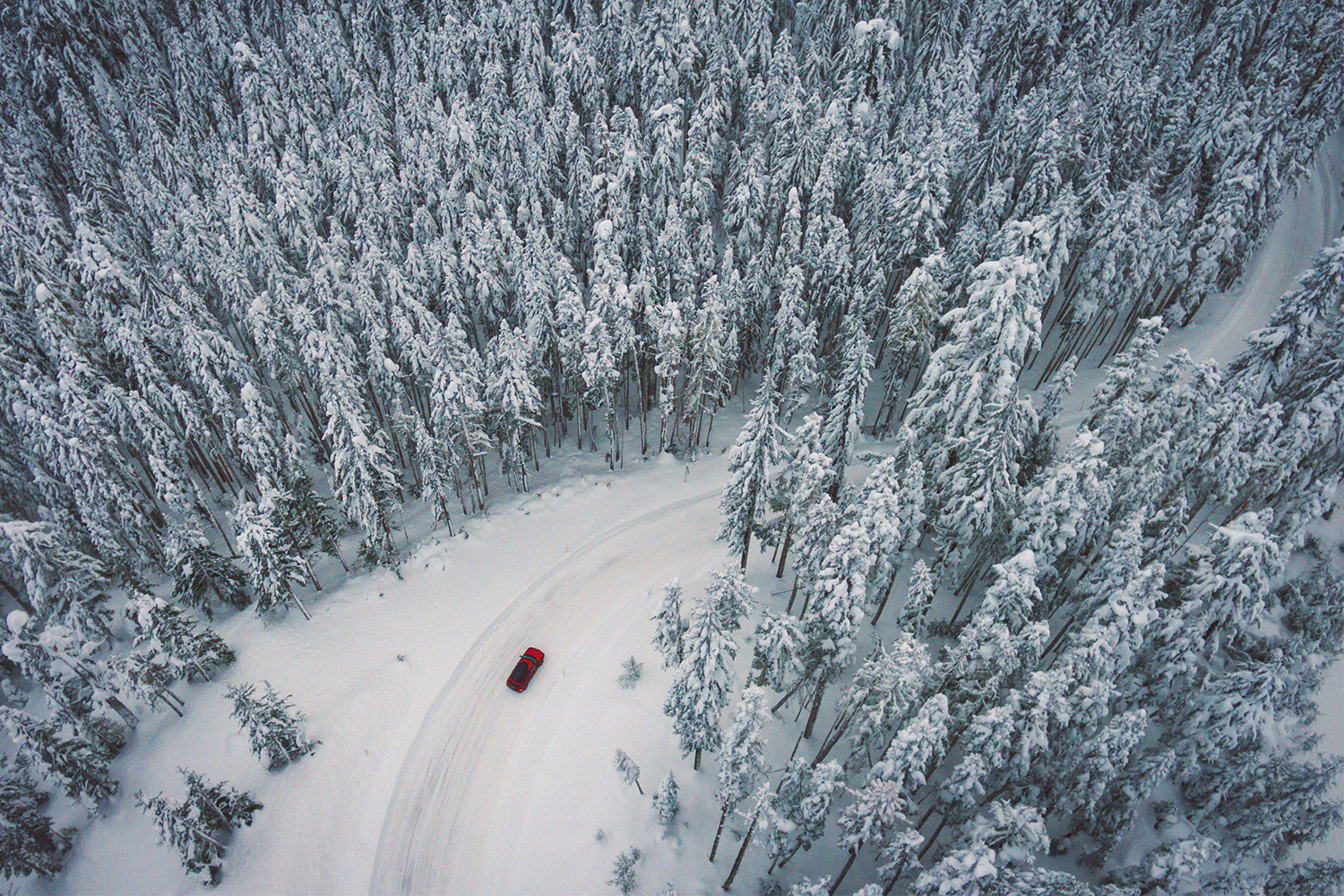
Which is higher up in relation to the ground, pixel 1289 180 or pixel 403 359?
pixel 1289 180

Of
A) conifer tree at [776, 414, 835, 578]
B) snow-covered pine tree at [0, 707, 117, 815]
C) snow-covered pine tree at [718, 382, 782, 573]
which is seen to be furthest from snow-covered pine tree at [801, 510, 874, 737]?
snow-covered pine tree at [0, 707, 117, 815]

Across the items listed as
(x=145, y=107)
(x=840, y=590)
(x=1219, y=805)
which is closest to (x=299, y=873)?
(x=840, y=590)

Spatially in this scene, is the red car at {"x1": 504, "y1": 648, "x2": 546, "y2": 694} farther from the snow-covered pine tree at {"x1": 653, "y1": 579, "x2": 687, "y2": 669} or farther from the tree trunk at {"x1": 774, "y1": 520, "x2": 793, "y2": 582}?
the tree trunk at {"x1": 774, "y1": 520, "x2": 793, "y2": 582}

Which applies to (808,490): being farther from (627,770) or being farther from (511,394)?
(511,394)

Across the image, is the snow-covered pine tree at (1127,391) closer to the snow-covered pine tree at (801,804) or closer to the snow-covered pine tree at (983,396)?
the snow-covered pine tree at (983,396)

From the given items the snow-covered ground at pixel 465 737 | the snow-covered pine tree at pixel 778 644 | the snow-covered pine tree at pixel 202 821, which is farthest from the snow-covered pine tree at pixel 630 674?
the snow-covered pine tree at pixel 202 821

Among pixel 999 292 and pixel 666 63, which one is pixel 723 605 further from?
pixel 666 63

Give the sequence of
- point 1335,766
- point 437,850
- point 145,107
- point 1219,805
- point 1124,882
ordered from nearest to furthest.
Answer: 1. point 1335,766
2. point 1124,882
3. point 1219,805
4. point 437,850
5. point 145,107

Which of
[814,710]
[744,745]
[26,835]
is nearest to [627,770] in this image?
[744,745]
